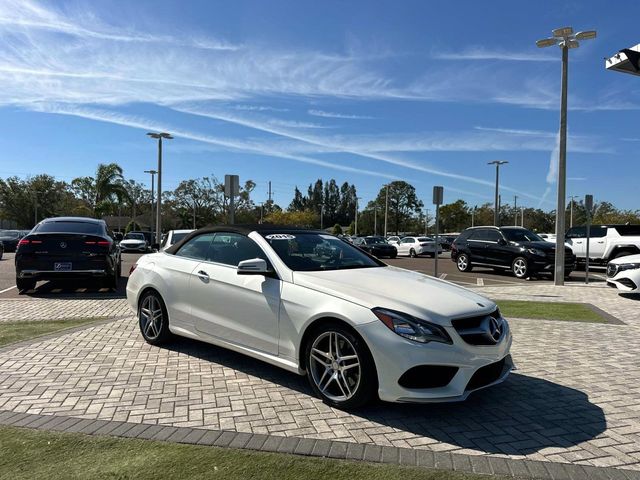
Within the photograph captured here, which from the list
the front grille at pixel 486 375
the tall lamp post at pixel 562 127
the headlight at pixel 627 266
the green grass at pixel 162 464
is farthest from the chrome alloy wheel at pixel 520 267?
the green grass at pixel 162 464

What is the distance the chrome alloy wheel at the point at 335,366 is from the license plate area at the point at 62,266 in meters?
8.01

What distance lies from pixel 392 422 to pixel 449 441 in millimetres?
479

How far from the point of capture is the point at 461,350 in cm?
381

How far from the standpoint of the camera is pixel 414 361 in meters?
3.67

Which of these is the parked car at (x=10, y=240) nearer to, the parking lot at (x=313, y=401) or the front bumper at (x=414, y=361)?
the parking lot at (x=313, y=401)

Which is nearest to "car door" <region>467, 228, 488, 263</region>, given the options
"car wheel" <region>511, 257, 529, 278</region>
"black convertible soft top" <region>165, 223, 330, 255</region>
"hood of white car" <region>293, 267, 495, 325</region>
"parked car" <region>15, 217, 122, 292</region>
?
"car wheel" <region>511, 257, 529, 278</region>

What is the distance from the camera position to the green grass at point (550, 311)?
347 inches

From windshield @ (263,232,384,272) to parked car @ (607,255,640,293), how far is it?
8.24 metres

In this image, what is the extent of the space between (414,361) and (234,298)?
1980 mm

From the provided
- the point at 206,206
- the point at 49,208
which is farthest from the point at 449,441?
the point at 49,208

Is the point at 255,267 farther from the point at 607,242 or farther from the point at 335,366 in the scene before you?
the point at 607,242

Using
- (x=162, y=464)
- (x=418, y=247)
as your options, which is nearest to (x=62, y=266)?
(x=162, y=464)

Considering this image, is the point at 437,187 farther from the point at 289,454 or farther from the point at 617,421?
the point at 289,454

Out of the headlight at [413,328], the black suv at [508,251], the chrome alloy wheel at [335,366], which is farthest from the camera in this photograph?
the black suv at [508,251]
